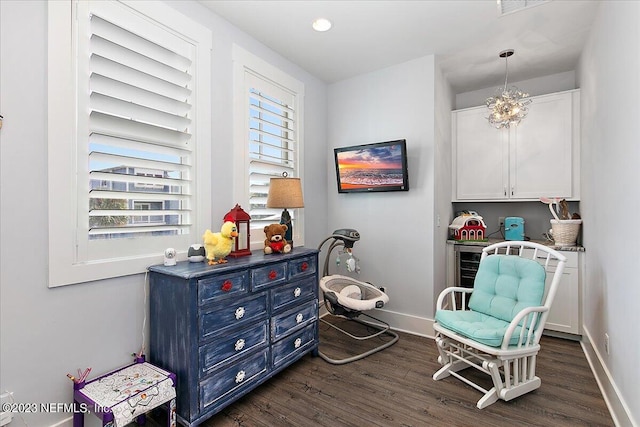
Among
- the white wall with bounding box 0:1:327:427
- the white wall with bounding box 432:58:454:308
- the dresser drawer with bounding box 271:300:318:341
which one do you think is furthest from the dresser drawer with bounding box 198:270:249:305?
the white wall with bounding box 432:58:454:308

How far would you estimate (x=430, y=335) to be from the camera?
312cm

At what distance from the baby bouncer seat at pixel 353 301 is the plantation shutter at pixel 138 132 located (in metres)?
1.42

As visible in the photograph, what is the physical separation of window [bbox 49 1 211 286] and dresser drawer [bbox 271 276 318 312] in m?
0.76

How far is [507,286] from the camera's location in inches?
91.1

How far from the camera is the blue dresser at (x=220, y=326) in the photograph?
175cm

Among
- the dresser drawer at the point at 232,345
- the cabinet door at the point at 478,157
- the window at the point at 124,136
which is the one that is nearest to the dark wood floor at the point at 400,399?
the dresser drawer at the point at 232,345

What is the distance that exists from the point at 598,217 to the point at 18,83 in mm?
3823

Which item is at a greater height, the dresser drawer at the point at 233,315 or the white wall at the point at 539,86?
the white wall at the point at 539,86

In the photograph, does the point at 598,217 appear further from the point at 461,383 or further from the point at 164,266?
the point at 164,266

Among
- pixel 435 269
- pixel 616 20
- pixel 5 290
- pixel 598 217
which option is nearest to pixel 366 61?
pixel 616 20

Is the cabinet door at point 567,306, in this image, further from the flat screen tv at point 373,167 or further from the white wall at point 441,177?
the flat screen tv at point 373,167

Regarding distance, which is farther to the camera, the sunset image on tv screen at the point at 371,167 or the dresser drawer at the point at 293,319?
the sunset image on tv screen at the point at 371,167

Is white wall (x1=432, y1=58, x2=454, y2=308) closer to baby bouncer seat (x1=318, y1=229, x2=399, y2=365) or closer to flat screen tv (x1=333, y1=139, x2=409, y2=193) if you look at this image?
flat screen tv (x1=333, y1=139, x2=409, y2=193)

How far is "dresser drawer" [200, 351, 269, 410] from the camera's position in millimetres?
1804
